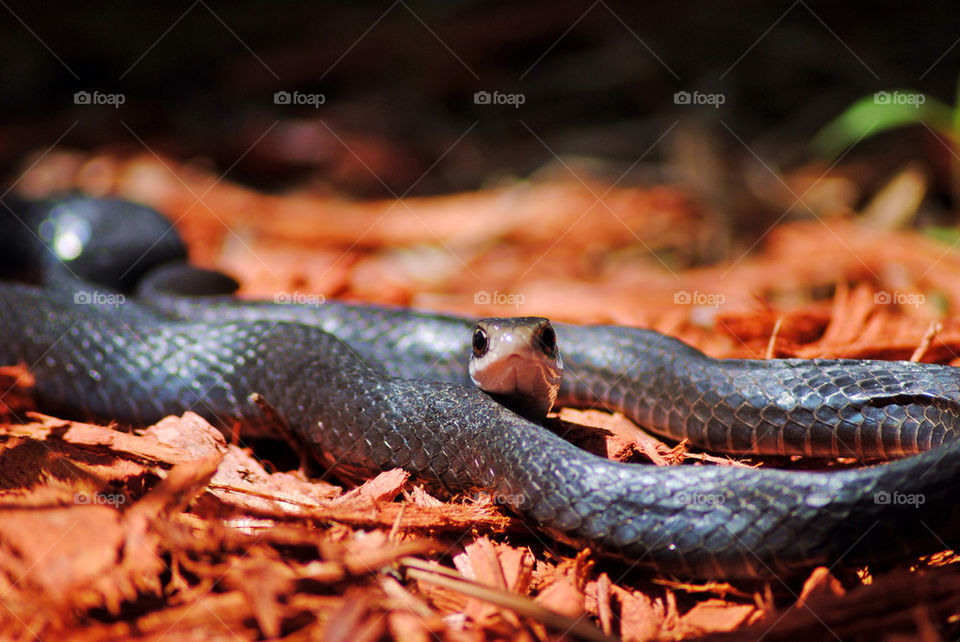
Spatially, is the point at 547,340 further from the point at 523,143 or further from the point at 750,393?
the point at 523,143

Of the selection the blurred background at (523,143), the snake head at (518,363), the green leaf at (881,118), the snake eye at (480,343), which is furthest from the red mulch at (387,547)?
the green leaf at (881,118)

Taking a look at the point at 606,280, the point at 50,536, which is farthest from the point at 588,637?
the point at 606,280

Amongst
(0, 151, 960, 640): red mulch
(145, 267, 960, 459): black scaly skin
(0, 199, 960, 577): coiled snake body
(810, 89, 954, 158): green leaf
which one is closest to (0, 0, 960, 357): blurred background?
(810, 89, 954, 158): green leaf

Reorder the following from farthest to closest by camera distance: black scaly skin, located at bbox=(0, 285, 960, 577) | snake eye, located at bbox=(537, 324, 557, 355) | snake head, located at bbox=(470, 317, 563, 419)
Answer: snake eye, located at bbox=(537, 324, 557, 355) < snake head, located at bbox=(470, 317, 563, 419) < black scaly skin, located at bbox=(0, 285, 960, 577)

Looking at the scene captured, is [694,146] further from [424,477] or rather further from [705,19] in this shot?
[424,477]

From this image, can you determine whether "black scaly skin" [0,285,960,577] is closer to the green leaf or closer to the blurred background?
the blurred background

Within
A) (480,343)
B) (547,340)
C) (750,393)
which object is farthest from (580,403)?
(750,393)
